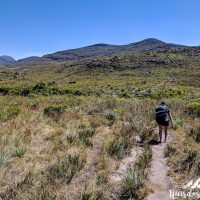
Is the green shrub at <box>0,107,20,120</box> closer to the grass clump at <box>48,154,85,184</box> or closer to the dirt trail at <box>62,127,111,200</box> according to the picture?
the dirt trail at <box>62,127,111,200</box>

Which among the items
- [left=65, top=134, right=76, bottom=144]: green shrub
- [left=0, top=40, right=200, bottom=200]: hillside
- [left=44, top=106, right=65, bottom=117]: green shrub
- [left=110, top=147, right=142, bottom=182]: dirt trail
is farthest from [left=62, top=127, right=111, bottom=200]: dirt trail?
[left=44, top=106, right=65, bottom=117]: green shrub

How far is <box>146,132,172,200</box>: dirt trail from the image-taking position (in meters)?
7.58

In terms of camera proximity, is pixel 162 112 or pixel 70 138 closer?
pixel 70 138

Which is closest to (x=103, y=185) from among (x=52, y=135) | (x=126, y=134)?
(x=52, y=135)

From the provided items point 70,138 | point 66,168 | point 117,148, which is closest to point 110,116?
point 70,138

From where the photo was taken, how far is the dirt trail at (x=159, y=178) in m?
7.58

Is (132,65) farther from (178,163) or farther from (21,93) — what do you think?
(178,163)

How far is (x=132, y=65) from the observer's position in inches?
3396

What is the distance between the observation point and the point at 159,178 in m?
8.66

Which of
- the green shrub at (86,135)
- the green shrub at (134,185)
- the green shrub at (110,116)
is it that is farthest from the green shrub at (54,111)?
the green shrub at (134,185)

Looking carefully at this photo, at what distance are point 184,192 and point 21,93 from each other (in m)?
33.5

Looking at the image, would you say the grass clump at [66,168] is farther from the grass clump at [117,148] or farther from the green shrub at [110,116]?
the green shrub at [110,116]

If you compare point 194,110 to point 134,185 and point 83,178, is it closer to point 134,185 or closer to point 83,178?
point 83,178

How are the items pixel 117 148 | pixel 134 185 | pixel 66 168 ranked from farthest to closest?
pixel 117 148 < pixel 66 168 < pixel 134 185
